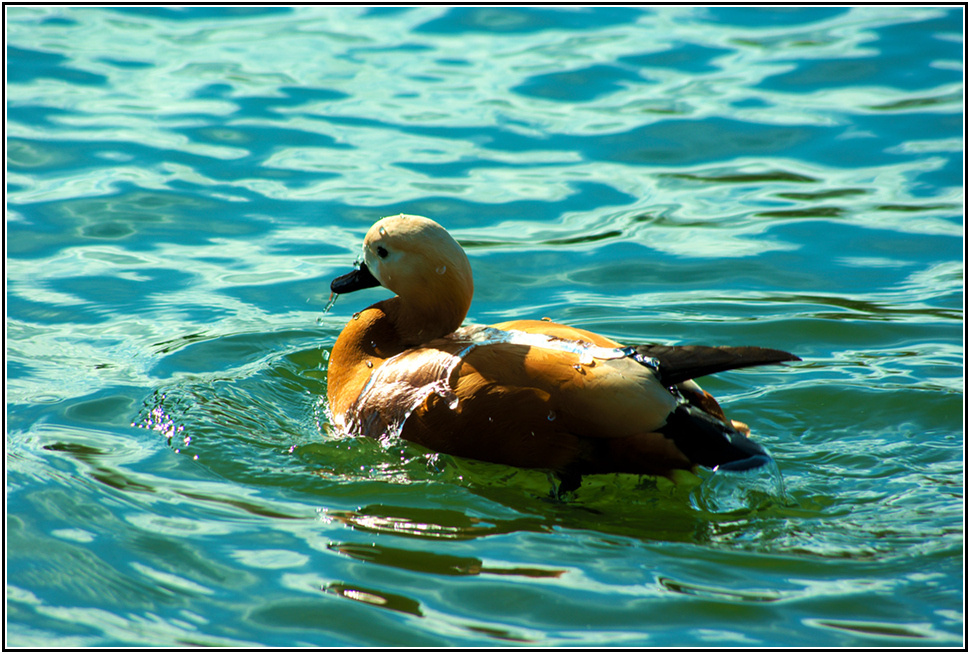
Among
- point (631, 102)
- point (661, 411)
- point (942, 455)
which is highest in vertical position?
point (631, 102)

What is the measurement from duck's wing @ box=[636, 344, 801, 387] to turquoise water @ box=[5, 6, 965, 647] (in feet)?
1.63

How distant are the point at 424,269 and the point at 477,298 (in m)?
1.82

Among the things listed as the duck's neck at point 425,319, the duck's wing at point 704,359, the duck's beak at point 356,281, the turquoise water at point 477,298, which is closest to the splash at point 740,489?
the turquoise water at point 477,298

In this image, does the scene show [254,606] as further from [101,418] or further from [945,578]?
[945,578]

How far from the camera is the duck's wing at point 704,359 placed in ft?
12.8


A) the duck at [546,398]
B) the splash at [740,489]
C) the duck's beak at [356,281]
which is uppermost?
the duck's beak at [356,281]

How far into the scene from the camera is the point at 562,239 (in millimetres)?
7152

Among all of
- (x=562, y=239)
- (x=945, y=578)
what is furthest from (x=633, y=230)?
(x=945, y=578)

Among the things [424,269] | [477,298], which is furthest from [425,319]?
[477,298]

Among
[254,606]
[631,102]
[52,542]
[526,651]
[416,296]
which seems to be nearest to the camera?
[526,651]

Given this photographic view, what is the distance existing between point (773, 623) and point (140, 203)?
5767 mm

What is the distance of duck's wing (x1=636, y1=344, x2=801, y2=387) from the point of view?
12.8 feet

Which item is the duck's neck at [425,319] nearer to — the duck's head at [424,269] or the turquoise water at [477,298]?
the duck's head at [424,269]

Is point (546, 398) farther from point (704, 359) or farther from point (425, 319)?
point (425, 319)
